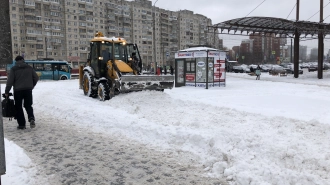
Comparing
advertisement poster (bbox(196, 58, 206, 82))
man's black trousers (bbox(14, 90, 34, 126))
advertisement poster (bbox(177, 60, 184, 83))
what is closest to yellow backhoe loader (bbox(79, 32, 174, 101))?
man's black trousers (bbox(14, 90, 34, 126))

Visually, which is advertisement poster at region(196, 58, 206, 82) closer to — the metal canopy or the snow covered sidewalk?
the metal canopy

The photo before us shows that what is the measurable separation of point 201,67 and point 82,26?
201 feet

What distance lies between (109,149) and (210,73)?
14209mm

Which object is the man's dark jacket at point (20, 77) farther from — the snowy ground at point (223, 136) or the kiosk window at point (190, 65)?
the kiosk window at point (190, 65)

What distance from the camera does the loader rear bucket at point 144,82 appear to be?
1177cm

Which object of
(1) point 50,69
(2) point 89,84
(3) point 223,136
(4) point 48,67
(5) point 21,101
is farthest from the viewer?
(1) point 50,69

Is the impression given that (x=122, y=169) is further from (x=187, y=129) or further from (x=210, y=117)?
(x=210, y=117)

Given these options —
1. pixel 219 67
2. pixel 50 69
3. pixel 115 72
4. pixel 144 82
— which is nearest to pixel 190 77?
pixel 219 67

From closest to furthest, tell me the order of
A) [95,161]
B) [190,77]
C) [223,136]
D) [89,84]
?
[95,161]
[223,136]
[89,84]
[190,77]

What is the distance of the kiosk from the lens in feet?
62.2

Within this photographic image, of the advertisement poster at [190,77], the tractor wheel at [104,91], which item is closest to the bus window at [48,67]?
the advertisement poster at [190,77]

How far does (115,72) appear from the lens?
12414 millimetres

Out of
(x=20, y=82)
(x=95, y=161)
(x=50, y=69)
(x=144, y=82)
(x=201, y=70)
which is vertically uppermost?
(x=50, y=69)

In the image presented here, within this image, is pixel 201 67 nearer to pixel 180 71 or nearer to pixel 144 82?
pixel 180 71
